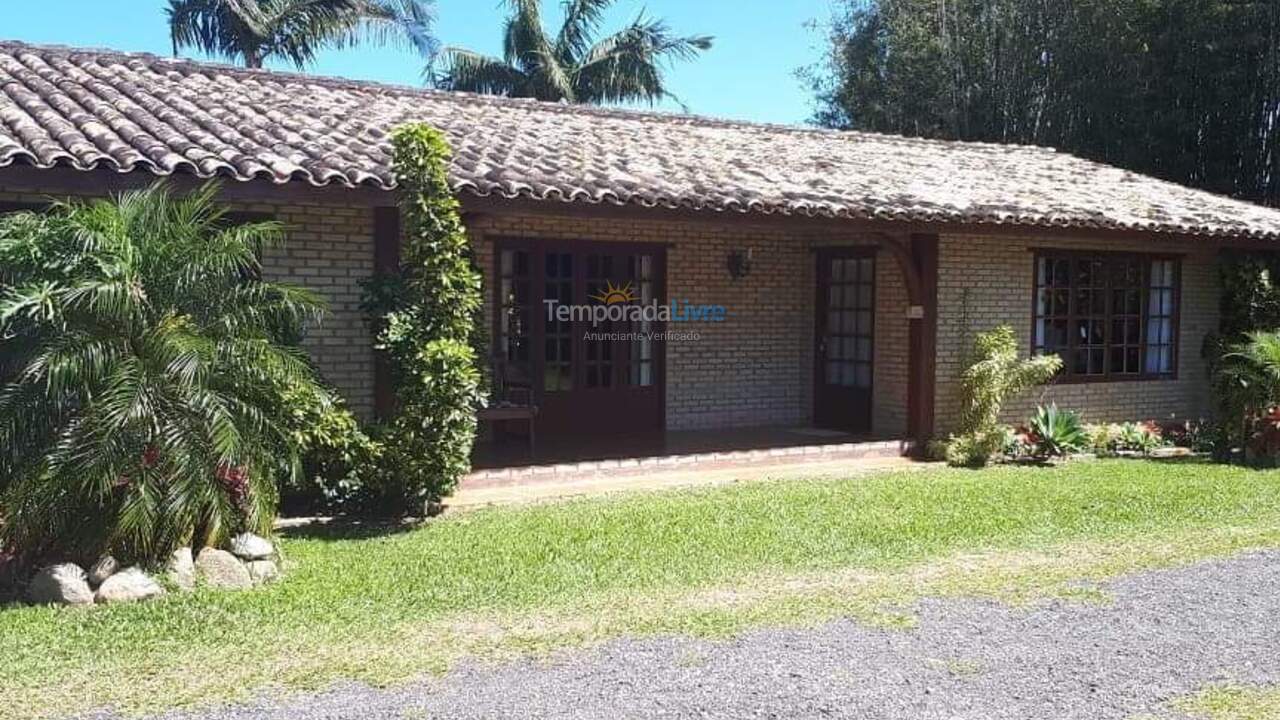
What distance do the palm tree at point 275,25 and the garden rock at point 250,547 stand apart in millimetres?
19010

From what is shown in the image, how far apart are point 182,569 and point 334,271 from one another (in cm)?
337

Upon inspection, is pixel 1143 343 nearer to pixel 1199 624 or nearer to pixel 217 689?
pixel 1199 624

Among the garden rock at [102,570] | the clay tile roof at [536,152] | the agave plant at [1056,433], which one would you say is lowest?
the garden rock at [102,570]

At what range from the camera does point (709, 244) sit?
13.4 metres

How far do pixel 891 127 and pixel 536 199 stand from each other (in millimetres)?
21195

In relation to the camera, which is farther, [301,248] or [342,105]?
[342,105]

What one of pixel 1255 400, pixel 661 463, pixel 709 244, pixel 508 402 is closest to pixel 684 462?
pixel 661 463

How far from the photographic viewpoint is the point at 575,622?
5621 mm

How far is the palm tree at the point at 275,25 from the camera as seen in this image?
23375 millimetres

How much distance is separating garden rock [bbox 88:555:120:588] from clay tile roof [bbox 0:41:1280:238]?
2.74m

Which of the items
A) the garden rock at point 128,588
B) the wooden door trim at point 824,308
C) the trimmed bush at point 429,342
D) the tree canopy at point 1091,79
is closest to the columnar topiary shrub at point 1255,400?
the wooden door trim at point 824,308

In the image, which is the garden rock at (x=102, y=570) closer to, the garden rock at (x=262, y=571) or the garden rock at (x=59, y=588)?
the garden rock at (x=59, y=588)

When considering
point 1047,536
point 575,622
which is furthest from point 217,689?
point 1047,536

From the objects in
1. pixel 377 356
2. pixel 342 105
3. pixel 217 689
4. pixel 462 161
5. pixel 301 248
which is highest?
pixel 342 105
